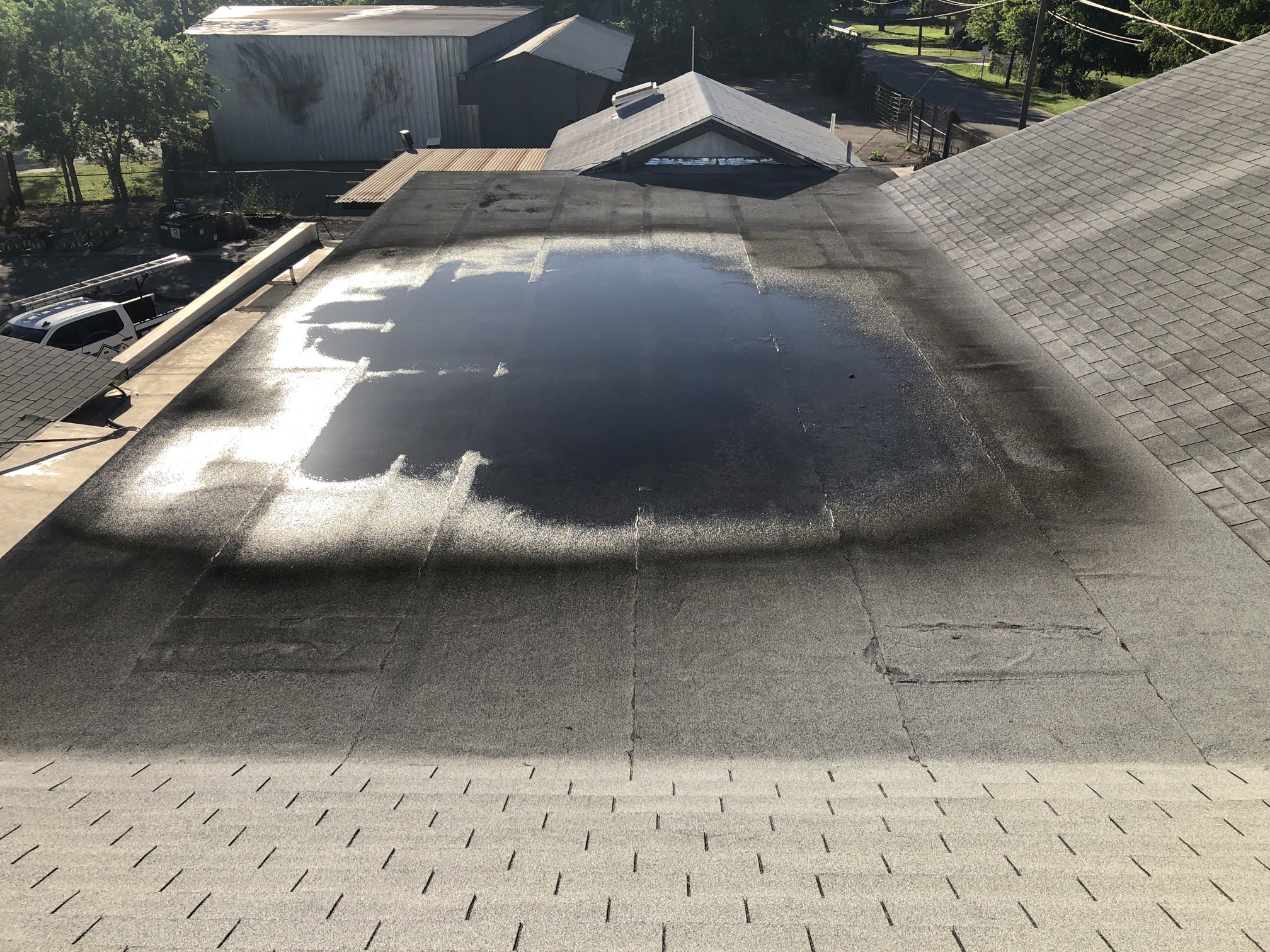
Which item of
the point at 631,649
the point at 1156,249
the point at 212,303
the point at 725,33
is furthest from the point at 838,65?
the point at 631,649

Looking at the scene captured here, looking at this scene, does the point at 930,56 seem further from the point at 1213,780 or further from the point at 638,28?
the point at 1213,780

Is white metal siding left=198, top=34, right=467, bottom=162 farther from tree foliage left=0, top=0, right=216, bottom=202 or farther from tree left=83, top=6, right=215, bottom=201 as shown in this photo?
tree foliage left=0, top=0, right=216, bottom=202

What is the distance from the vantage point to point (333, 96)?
47.9 metres

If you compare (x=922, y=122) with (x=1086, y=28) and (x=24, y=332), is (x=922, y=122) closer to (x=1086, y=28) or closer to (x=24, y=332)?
(x=1086, y=28)

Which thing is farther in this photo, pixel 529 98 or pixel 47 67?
pixel 529 98

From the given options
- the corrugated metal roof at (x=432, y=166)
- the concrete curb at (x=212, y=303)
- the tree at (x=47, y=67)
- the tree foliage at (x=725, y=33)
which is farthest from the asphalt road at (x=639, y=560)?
the tree foliage at (x=725, y=33)

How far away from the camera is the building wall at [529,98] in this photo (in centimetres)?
4488

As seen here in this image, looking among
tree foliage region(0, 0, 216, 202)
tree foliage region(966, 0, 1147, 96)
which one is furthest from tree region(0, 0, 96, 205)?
tree foliage region(966, 0, 1147, 96)

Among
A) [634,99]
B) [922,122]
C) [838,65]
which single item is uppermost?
[838,65]

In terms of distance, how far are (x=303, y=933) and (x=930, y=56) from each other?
302 feet

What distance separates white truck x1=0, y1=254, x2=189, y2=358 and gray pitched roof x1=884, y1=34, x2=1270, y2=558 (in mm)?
21124

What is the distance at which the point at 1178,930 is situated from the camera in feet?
14.1

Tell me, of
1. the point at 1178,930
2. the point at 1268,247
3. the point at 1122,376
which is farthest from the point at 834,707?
the point at 1268,247

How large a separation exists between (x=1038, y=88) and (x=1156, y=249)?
55511 mm
